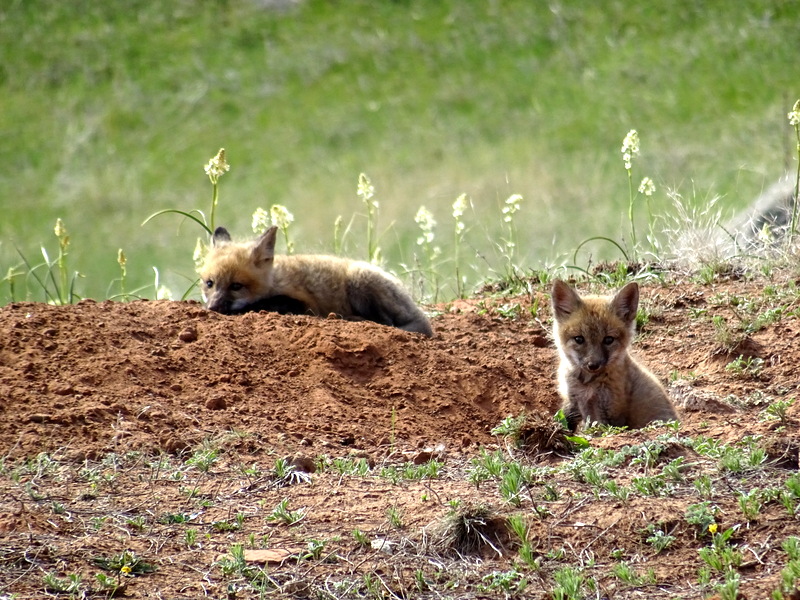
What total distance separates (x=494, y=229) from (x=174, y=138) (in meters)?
11.2

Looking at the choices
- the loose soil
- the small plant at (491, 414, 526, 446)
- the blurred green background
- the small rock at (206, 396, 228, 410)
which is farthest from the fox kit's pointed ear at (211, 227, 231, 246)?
the blurred green background

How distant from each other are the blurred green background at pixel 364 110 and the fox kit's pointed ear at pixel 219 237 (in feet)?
29.4

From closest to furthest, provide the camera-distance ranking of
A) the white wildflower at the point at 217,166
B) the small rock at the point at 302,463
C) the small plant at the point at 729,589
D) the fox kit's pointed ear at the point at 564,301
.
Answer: the small plant at the point at 729,589
the small rock at the point at 302,463
the fox kit's pointed ear at the point at 564,301
the white wildflower at the point at 217,166

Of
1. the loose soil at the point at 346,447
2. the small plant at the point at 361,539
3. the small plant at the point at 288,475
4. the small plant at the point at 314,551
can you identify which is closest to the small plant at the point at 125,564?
the loose soil at the point at 346,447

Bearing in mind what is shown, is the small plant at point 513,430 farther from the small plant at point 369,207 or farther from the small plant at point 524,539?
the small plant at point 369,207

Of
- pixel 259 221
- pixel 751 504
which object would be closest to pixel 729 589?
pixel 751 504

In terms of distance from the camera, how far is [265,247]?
8633mm

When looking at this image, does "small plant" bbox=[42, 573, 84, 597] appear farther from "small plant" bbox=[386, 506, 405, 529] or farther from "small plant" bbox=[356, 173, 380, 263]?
"small plant" bbox=[356, 173, 380, 263]

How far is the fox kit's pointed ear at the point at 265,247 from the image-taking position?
28.1 feet

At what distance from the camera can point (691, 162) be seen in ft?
68.2

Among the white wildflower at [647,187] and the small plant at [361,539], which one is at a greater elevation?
the white wildflower at [647,187]

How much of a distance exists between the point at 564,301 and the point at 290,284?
8.48 ft

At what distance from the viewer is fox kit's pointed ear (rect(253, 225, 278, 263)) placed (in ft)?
28.1

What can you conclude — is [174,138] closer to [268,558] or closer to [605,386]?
[605,386]
